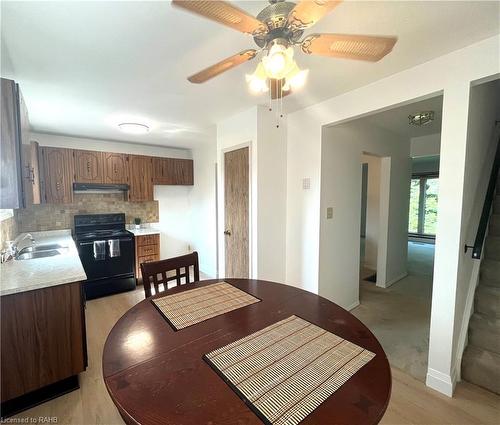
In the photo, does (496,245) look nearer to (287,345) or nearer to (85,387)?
(287,345)

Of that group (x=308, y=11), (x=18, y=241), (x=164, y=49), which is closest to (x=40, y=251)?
(x=18, y=241)

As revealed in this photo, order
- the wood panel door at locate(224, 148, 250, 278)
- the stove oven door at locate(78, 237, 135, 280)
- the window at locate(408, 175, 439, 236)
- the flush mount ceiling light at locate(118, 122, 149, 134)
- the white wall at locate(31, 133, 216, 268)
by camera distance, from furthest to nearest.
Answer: the window at locate(408, 175, 439, 236), the white wall at locate(31, 133, 216, 268), the stove oven door at locate(78, 237, 135, 280), the flush mount ceiling light at locate(118, 122, 149, 134), the wood panel door at locate(224, 148, 250, 278)

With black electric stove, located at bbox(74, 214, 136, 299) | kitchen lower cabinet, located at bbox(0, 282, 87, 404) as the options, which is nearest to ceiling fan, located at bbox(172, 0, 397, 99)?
kitchen lower cabinet, located at bbox(0, 282, 87, 404)

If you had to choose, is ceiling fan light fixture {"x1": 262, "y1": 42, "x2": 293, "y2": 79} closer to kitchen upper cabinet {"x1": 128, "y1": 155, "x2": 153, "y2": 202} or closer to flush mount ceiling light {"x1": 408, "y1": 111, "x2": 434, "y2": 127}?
flush mount ceiling light {"x1": 408, "y1": 111, "x2": 434, "y2": 127}

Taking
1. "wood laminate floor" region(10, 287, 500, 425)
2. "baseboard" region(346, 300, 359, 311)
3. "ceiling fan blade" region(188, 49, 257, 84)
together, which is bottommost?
"wood laminate floor" region(10, 287, 500, 425)

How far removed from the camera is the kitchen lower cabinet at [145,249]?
3.76 m

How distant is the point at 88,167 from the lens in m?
3.53

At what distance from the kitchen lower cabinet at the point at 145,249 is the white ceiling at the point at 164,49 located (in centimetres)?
194

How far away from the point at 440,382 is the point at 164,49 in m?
2.97

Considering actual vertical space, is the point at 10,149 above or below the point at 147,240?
above

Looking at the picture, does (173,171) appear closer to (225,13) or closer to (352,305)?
(352,305)

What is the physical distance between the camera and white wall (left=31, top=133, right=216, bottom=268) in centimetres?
408

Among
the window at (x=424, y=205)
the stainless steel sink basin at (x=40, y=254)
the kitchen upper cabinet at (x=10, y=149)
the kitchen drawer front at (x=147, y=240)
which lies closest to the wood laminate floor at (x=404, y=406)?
the stainless steel sink basin at (x=40, y=254)

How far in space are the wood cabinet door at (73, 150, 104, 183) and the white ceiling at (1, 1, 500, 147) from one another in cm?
94
